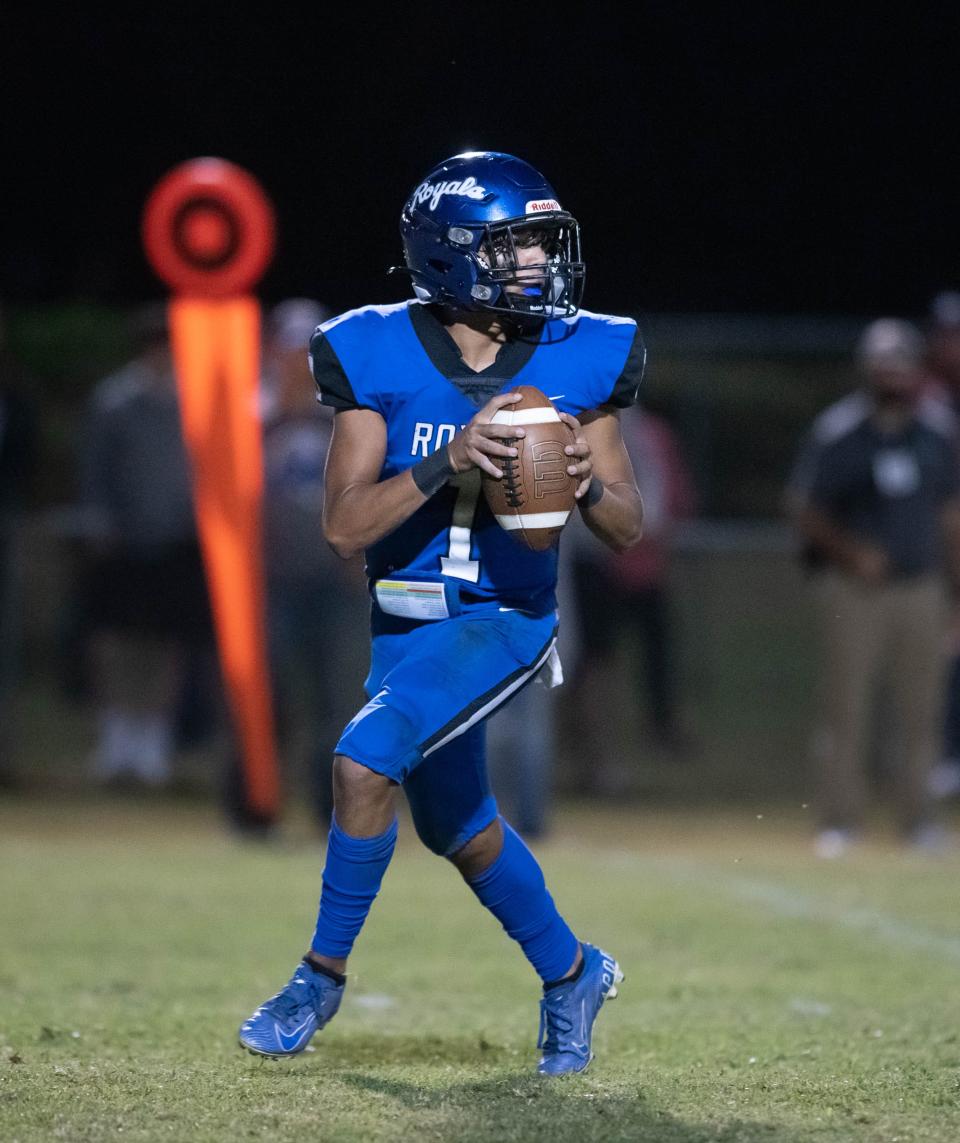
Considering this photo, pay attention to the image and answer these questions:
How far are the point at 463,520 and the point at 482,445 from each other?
350mm

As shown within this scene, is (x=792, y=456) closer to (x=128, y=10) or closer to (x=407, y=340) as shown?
(x=128, y=10)

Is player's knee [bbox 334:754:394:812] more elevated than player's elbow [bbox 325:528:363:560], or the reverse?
player's elbow [bbox 325:528:363:560]

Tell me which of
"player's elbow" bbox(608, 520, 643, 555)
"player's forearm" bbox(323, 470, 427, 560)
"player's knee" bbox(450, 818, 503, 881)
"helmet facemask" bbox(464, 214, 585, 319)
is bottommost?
"player's knee" bbox(450, 818, 503, 881)

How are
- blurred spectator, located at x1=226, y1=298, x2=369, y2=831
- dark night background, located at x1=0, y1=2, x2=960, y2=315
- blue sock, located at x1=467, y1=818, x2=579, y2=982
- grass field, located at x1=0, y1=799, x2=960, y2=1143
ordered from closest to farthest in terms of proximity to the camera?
grass field, located at x1=0, y1=799, x2=960, y2=1143
blue sock, located at x1=467, y1=818, x2=579, y2=982
blurred spectator, located at x1=226, y1=298, x2=369, y2=831
dark night background, located at x1=0, y1=2, x2=960, y2=315

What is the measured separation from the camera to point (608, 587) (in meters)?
11.5

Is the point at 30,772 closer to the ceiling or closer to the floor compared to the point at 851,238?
closer to the floor

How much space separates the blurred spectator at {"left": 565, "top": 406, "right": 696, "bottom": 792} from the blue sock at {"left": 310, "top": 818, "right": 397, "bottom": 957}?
6.05 meters

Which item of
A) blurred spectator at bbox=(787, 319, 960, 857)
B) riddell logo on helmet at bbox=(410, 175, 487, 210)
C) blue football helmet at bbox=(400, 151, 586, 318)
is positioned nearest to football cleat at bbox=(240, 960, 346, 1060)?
blue football helmet at bbox=(400, 151, 586, 318)

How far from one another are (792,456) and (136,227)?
6.20m

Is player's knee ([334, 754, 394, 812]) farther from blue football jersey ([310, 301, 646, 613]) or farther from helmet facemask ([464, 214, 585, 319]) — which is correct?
helmet facemask ([464, 214, 585, 319])

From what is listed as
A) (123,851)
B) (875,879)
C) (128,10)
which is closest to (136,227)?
(128,10)

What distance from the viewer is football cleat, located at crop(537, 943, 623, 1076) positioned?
459 cm

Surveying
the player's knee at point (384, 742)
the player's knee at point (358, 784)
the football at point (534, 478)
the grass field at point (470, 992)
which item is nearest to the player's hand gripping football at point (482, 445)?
the football at point (534, 478)

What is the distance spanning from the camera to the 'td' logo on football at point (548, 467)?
14.3 ft
